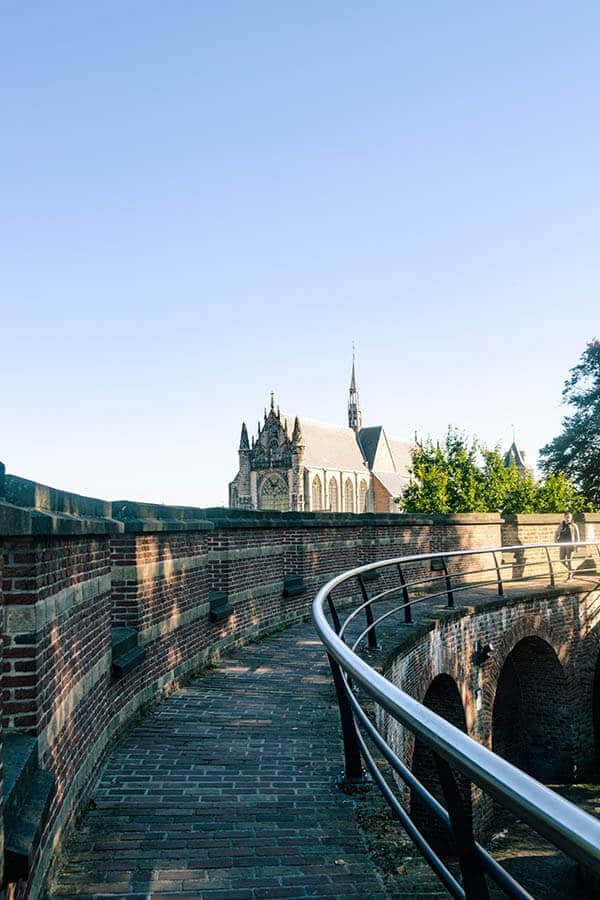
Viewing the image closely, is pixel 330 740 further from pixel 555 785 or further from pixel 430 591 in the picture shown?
pixel 555 785

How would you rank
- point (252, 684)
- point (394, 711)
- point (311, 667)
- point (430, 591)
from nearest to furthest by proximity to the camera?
point (394, 711) → point (252, 684) → point (311, 667) → point (430, 591)

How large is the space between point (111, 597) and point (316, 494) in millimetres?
69281

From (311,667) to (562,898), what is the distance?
6482mm

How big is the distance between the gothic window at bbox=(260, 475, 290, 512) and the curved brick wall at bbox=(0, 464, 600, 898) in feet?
205

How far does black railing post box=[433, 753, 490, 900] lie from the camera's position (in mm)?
1666

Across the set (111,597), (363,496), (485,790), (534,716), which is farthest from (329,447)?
(485,790)

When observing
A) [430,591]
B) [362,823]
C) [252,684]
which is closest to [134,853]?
[362,823]

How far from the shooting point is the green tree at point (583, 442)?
38.6 m

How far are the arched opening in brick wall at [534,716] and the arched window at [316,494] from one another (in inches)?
2312

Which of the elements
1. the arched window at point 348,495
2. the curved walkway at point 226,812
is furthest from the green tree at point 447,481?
the arched window at point 348,495

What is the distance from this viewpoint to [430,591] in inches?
580

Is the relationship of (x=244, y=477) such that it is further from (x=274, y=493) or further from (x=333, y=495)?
(x=333, y=495)

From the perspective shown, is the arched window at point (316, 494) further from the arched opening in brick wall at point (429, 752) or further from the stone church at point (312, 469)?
the arched opening in brick wall at point (429, 752)

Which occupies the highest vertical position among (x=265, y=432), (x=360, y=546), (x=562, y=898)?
(x=265, y=432)
